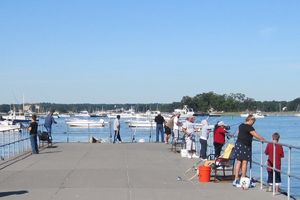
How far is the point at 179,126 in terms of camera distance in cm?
2862

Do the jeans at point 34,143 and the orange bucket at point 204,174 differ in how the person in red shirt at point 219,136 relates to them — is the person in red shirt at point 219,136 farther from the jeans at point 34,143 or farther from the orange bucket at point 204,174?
Answer: the jeans at point 34,143

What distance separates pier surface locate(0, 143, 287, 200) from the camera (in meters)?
13.0

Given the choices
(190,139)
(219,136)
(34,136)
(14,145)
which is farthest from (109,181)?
(14,145)

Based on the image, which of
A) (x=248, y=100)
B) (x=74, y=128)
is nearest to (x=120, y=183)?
(x=74, y=128)

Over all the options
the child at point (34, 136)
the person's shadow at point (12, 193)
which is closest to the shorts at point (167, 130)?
the child at point (34, 136)

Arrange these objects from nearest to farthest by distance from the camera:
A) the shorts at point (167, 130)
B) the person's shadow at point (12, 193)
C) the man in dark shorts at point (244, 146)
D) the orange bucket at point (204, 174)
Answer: the person's shadow at point (12, 193) → the man in dark shorts at point (244, 146) → the orange bucket at point (204, 174) → the shorts at point (167, 130)

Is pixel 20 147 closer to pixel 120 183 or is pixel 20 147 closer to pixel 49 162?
pixel 49 162

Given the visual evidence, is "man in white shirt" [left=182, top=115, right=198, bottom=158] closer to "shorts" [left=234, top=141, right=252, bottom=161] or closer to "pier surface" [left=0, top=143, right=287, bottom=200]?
"pier surface" [left=0, top=143, right=287, bottom=200]

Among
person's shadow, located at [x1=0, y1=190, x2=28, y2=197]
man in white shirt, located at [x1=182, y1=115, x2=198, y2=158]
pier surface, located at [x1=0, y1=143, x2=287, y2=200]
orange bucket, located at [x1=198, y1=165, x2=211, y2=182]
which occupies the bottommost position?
person's shadow, located at [x1=0, y1=190, x2=28, y2=197]

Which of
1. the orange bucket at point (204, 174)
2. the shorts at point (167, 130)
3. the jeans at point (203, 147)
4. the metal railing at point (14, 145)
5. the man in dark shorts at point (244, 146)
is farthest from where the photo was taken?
the shorts at point (167, 130)

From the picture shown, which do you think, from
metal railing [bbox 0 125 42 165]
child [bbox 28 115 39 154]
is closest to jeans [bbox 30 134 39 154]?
child [bbox 28 115 39 154]

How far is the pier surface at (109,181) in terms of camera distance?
13.0 m

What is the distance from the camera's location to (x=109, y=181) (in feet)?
50.5

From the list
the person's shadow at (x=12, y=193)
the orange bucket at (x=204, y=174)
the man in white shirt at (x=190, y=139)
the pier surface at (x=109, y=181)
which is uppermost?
the man in white shirt at (x=190, y=139)
